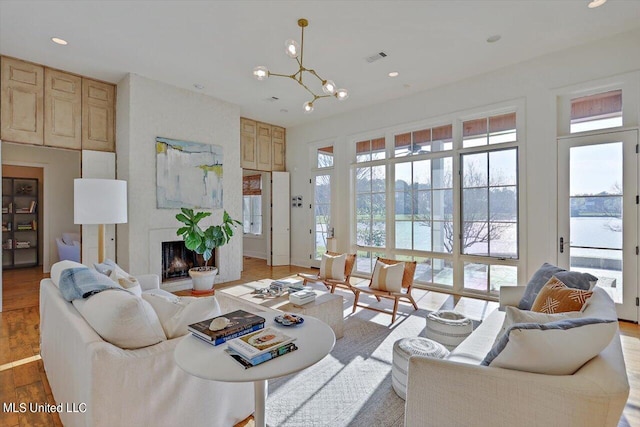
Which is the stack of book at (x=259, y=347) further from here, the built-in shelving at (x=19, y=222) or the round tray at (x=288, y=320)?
the built-in shelving at (x=19, y=222)

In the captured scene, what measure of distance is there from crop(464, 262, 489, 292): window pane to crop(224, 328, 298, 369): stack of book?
4.21 metres

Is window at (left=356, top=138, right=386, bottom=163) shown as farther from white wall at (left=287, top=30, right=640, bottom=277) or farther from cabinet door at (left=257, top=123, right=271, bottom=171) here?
cabinet door at (left=257, top=123, right=271, bottom=171)

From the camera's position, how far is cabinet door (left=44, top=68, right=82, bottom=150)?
4.37 m

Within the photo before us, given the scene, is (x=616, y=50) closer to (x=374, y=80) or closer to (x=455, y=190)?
(x=455, y=190)

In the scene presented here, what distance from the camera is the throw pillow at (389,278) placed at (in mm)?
3781

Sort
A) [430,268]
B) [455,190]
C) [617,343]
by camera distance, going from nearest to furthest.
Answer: [617,343], [455,190], [430,268]

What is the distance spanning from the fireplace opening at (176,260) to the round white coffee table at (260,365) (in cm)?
419

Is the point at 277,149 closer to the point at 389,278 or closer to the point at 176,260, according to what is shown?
the point at 176,260

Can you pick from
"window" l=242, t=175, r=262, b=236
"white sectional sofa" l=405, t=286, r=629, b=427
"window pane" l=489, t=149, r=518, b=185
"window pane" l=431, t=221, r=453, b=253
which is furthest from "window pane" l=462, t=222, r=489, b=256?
"window" l=242, t=175, r=262, b=236

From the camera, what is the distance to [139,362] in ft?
4.88

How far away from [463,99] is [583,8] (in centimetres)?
177

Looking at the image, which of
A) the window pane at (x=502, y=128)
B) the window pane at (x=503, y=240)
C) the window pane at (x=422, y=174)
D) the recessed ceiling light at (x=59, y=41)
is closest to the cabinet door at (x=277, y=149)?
the window pane at (x=422, y=174)

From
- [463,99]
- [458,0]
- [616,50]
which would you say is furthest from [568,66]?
[458,0]

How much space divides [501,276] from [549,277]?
2.21 m
